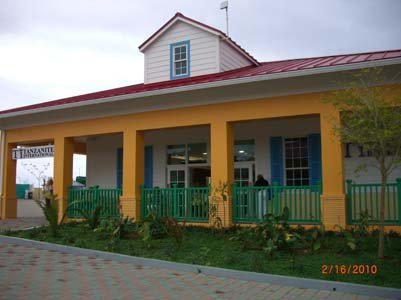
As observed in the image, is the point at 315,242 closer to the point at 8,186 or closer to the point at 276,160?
the point at 276,160

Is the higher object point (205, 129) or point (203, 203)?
point (205, 129)

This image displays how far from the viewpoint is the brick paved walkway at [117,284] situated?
5.95 metres

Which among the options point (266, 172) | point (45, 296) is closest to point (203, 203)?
point (266, 172)

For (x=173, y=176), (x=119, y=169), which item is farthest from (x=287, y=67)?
(x=119, y=169)

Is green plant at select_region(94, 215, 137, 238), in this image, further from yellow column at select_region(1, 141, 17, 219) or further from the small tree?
yellow column at select_region(1, 141, 17, 219)

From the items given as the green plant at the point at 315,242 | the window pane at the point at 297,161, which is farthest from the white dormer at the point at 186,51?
the green plant at the point at 315,242

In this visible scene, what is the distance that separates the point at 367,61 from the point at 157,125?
6.27m

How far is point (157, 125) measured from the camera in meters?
13.1

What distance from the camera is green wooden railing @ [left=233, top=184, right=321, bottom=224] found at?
10852mm

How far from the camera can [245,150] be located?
15.1 metres

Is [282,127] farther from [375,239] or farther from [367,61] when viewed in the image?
[375,239]

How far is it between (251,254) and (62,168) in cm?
890

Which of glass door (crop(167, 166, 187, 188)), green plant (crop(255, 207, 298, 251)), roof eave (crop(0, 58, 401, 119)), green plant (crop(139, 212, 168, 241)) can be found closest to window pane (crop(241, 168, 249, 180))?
glass door (crop(167, 166, 187, 188))
